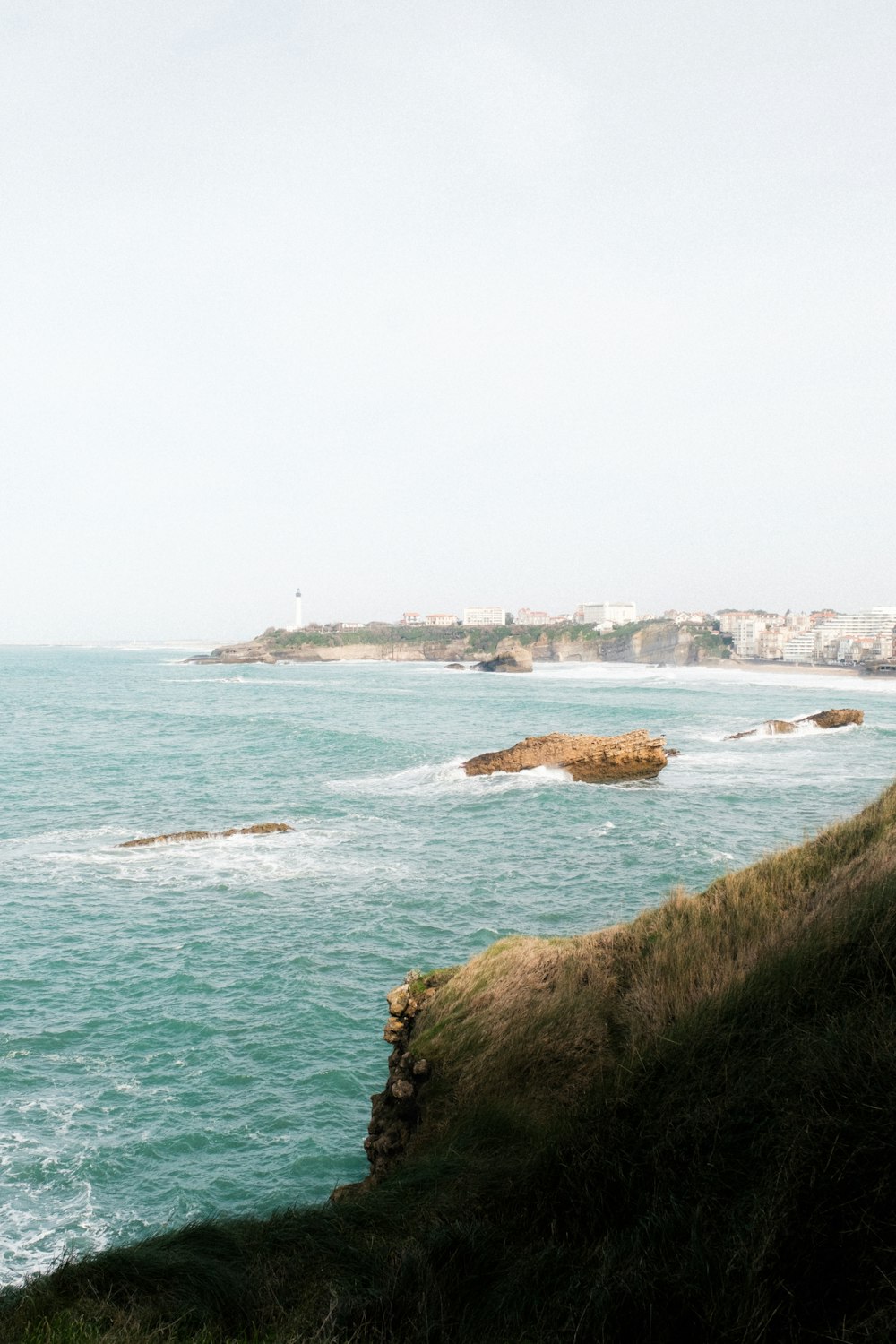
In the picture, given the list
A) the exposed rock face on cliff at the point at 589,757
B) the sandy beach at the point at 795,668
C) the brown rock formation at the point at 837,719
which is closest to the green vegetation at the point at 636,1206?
the exposed rock face on cliff at the point at 589,757

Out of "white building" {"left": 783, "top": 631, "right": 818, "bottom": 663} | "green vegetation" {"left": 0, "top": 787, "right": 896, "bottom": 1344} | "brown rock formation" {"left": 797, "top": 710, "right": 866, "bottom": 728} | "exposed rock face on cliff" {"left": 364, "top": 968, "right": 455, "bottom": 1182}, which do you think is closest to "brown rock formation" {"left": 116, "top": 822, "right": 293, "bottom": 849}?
"exposed rock face on cliff" {"left": 364, "top": 968, "right": 455, "bottom": 1182}

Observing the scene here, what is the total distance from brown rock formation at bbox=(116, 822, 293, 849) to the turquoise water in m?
0.73

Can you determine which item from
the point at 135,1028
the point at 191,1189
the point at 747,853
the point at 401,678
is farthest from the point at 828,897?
the point at 401,678

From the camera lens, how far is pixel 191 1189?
999cm

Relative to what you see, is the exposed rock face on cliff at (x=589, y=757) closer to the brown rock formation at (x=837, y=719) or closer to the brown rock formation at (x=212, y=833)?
the brown rock formation at (x=212, y=833)

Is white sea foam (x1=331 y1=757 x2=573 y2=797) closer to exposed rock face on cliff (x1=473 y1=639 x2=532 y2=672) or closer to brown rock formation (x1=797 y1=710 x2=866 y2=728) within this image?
brown rock formation (x1=797 y1=710 x2=866 y2=728)

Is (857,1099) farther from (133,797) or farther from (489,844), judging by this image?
(133,797)

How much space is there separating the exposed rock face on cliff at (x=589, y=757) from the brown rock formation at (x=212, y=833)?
1305 centimetres

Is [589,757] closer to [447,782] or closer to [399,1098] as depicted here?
[447,782]

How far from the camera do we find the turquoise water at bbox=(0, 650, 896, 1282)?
35.2ft

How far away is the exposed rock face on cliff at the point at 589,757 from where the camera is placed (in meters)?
37.8

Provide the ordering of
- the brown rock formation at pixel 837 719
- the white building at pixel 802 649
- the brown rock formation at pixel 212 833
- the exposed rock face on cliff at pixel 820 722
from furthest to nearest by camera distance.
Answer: the white building at pixel 802 649 < the brown rock formation at pixel 837 719 < the exposed rock face on cliff at pixel 820 722 < the brown rock formation at pixel 212 833

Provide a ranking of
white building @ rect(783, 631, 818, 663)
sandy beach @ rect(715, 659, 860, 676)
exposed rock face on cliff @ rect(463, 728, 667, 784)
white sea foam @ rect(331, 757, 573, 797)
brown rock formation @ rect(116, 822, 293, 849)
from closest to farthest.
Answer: brown rock formation @ rect(116, 822, 293, 849), white sea foam @ rect(331, 757, 573, 797), exposed rock face on cliff @ rect(463, 728, 667, 784), sandy beach @ rect(715, 659, 860, 676), white building @ rect(783, 631, 818, 663)

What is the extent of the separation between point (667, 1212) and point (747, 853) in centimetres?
2067
